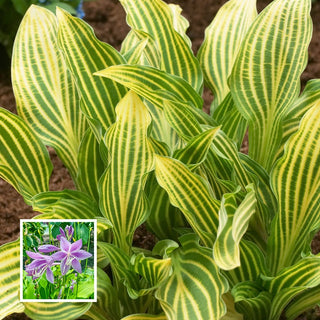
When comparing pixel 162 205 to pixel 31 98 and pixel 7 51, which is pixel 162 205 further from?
pixel 7 51

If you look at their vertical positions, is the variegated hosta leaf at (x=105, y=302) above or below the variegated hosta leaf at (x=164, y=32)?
below

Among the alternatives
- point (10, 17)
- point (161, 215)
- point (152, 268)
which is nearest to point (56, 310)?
point (152, 268)

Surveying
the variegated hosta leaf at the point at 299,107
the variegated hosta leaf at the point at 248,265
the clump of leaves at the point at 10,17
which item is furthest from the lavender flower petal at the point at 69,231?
the clump of leaves at the point at 10,17

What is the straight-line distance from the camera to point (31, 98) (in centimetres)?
148

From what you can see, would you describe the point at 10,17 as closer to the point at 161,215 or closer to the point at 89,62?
the point at 89,62

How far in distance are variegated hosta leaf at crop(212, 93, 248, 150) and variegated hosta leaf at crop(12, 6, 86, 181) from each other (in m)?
0.31

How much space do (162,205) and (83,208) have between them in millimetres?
175

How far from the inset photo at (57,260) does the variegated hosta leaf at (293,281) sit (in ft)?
1.11

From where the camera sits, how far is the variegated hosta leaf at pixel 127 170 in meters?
1.27

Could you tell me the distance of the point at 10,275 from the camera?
1.23m

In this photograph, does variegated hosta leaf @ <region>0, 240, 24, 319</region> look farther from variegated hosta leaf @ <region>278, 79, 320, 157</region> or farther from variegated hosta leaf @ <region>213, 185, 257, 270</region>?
variegated hosta leaf @ <region>278, 79, 320, 157</region>

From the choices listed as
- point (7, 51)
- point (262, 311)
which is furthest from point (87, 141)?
point (7, 51)

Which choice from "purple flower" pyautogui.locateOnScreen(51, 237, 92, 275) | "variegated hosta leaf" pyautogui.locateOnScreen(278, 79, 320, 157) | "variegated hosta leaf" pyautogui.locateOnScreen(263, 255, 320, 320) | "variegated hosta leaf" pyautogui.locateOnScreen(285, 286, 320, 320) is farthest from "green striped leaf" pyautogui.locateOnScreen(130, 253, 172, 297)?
"variegated hosta leaf" pyautogui.locateOnScreen(278, 79, 320, 157)

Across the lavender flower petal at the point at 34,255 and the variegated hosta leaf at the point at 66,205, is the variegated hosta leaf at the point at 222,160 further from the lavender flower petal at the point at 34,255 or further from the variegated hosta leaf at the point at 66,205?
the lavender flower petal at the point at 34,255
